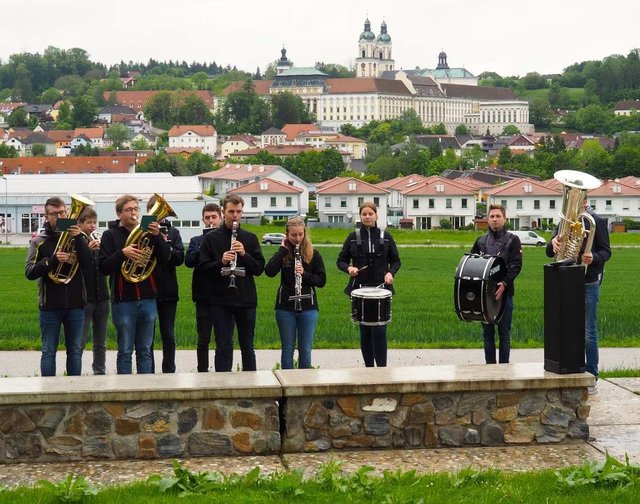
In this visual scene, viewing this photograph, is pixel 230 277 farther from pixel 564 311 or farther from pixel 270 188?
pixel 270 188

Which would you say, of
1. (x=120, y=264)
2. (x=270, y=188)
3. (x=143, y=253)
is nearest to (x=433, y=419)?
(x=143, y=253)

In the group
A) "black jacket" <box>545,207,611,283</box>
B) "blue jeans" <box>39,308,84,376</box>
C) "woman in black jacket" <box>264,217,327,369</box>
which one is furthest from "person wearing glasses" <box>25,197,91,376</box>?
"black jacket" <box>545,207,611,283</box>

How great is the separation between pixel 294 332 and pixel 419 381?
295 cm

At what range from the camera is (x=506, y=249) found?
1331 centimetres

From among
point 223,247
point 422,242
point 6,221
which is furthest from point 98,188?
point 223,247

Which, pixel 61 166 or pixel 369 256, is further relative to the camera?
pixel 61 166

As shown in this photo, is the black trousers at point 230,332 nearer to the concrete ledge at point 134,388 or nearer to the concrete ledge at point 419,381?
the concrete ledge at point 419,381

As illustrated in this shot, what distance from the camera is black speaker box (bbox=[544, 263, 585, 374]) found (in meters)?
11.0

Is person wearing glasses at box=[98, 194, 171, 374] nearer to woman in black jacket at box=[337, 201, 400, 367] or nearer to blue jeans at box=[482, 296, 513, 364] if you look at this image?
woman in black jacket at box=[337, 201, 400, 367]

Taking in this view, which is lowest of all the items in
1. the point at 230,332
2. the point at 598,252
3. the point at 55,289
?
the point at 230,332

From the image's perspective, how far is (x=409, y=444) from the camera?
10.5 m

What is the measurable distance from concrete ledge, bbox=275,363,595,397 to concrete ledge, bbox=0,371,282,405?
0.77ft

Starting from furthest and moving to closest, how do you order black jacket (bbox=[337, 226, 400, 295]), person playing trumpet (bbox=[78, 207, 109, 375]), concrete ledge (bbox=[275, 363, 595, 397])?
black jacket (bbox=[337, 226, 400, 295])
person playing trumpet (bbox=[78, 207, 109, 375])
concrete ledge (bbox=[275, 363, 595, 397])

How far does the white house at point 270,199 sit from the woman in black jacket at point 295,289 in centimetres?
10057
